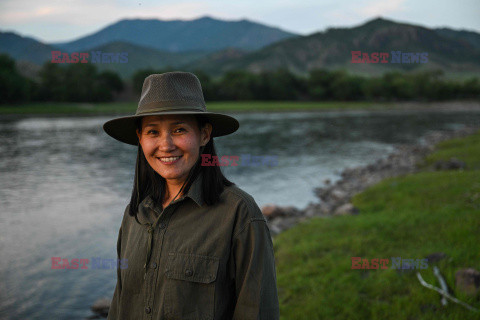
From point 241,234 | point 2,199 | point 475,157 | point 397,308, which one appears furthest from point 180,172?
point 475,157

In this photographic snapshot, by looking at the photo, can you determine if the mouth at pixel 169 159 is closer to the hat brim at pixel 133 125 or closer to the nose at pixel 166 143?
the nose at pixel 166 143

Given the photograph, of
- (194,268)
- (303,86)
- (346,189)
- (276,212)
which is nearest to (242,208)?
(194,268)

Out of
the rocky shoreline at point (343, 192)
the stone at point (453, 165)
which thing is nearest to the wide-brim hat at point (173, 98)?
the rocky shoreline at point (343, 192)

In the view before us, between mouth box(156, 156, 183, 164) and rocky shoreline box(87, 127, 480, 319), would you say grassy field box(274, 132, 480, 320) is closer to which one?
rocky shoreline box(87, 127, 480, 319)

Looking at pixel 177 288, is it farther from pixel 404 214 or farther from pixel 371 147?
pixel 371 147

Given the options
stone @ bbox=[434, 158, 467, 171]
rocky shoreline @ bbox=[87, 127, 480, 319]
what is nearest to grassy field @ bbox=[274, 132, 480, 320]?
rocky shoreline @ bbox=[87, 127, 480, 319]

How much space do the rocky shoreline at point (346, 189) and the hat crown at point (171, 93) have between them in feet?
25.5

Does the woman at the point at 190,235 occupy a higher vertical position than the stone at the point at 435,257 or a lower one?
higher

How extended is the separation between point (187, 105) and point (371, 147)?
28861mm

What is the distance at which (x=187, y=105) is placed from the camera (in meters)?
2.00

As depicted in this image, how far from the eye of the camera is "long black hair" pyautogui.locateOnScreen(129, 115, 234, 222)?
6.58 feet

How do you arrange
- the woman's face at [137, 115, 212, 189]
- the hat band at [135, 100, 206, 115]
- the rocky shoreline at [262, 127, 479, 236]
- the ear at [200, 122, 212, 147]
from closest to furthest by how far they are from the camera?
1. the hat band at [135, 100, 206, 115]
2. the woman's face at [137, 115, 212, 189]
3. the ear at [200, 122, 212, 147]
4. the rocky shoreline at [262, 127, 479, 236]

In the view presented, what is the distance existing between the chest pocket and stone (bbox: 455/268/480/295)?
13.3ft

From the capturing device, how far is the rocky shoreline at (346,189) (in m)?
10.5
